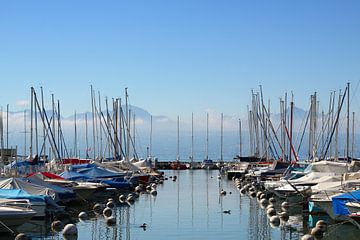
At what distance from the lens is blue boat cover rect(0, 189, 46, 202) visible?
1471 inches

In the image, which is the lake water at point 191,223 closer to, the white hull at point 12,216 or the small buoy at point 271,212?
the small buoy at point 271,212

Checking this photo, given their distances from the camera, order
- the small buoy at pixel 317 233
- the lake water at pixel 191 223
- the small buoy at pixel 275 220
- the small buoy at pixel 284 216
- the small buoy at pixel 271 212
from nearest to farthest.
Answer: the small buoy at pixel 317 233 < the lake water at pixel 191 223 < the small buoy at pixel 275 220 < the small buoy at pixel 284 216 < the small buoy at pixel 271 212

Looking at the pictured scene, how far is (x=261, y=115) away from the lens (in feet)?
333

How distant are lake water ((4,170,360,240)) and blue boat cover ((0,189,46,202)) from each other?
125 centimetres

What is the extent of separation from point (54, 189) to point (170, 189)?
95.9 ft

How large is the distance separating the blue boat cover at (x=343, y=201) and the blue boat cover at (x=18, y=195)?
15308 mm

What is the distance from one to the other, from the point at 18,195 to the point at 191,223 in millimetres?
10310

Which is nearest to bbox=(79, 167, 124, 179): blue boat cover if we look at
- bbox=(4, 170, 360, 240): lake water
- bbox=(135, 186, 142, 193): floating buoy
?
bbox=(135, 186, 142, 193): floating buoy

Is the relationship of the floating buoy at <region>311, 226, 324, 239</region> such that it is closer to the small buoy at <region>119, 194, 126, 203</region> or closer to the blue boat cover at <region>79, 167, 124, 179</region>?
the small buoy at <region>119, 194, 126, 203</region>

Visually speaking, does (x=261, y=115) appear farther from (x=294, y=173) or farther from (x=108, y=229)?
(x=108, y=229)

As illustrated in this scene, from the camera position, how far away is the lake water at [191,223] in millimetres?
35844

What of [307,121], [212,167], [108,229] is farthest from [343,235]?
[212,167]

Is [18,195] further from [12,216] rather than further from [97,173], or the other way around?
[97,173]

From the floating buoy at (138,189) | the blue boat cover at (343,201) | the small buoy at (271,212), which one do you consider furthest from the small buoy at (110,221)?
the floating buoy at (138,189)
